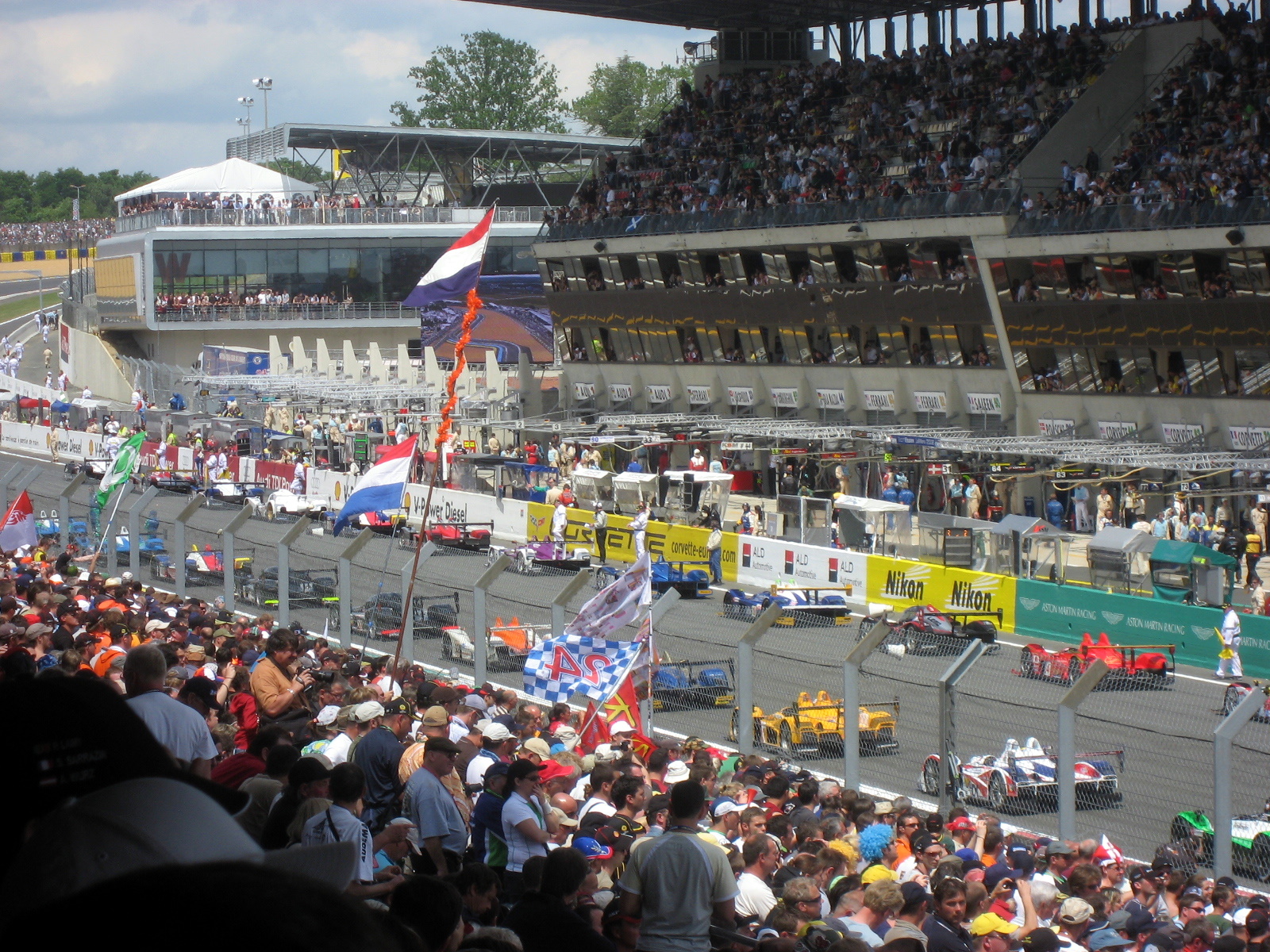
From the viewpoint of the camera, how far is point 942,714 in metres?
12.5

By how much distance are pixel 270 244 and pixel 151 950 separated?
72422 millimetres

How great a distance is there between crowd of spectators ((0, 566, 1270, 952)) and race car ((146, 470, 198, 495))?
23842 millimetres

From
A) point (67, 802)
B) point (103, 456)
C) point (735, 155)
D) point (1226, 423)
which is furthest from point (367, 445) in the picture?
point (67, 802)

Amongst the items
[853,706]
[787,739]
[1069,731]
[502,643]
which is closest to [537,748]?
[853,706]

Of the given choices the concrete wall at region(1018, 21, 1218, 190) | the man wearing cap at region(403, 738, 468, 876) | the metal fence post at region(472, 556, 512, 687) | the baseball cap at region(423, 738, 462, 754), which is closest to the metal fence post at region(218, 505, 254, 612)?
the metal fence post at region(472, 556, 512, 687)

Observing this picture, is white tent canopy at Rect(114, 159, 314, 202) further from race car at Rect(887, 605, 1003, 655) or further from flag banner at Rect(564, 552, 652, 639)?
flag banner at Rect(564, 552, 652, 639)

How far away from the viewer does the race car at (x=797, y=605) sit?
2133cm

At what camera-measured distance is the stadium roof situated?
51.4 metres

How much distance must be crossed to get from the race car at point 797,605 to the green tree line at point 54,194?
4443 inches

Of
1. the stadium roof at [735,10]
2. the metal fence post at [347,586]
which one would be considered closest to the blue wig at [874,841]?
the metal fence post at [347,586]

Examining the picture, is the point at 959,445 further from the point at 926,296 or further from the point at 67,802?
the point at 67,802

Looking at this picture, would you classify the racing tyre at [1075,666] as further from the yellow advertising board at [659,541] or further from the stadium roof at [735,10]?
the stadium roof at [735,10]

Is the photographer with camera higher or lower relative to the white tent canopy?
lower

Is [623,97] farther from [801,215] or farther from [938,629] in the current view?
[938,629]
